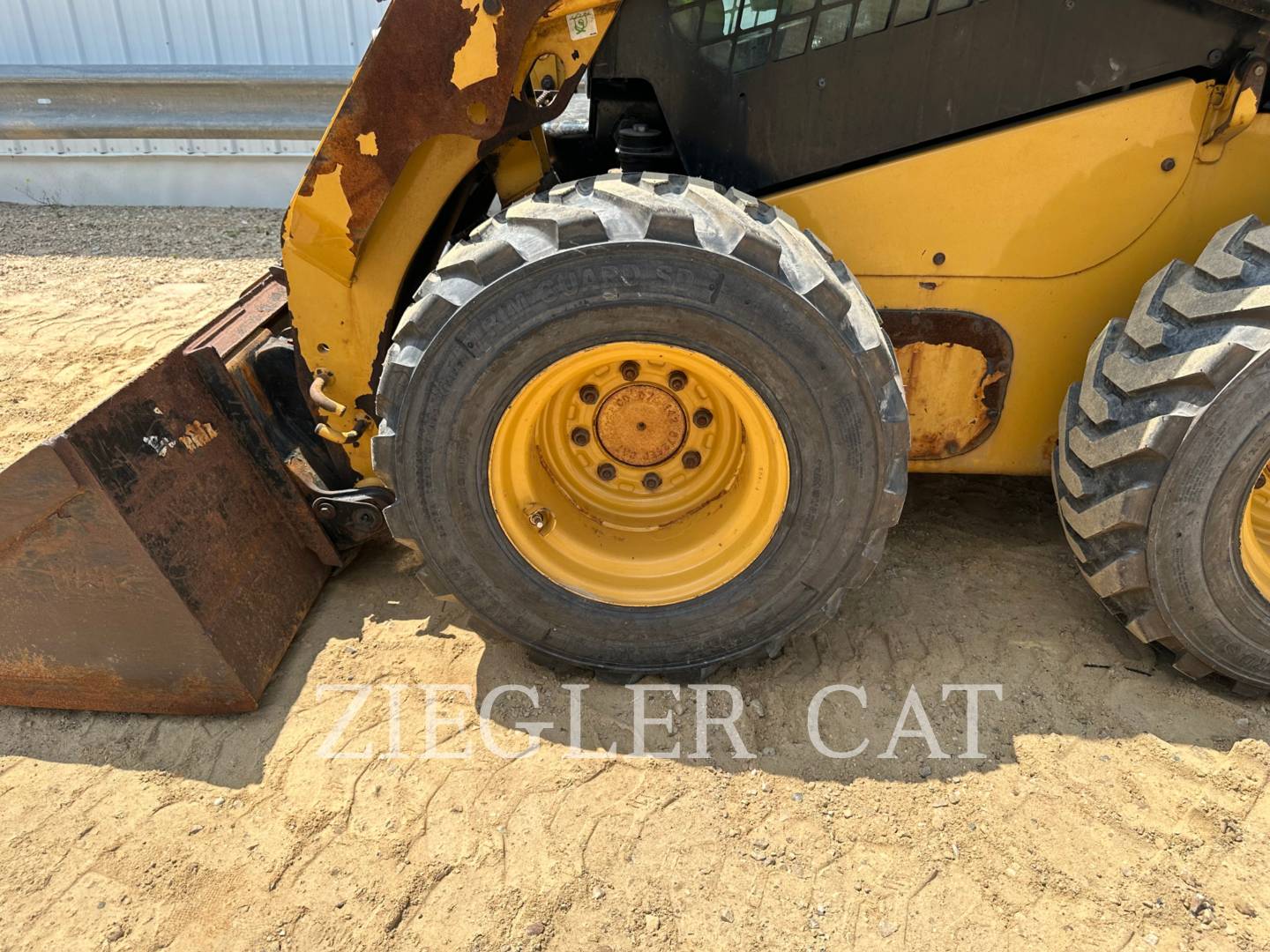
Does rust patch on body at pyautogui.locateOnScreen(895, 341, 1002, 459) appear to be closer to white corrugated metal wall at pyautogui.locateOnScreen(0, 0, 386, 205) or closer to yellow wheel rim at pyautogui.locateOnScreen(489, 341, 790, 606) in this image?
yellow wheel rim at pyautogui.locateOnScreen(489, 341, 790, 606)

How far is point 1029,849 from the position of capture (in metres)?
2.03

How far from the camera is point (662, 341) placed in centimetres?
213

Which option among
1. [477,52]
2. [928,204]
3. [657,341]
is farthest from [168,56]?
[928,204]

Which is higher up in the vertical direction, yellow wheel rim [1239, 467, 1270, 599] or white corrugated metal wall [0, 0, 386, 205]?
white corrugated metal wall [0, 0, 386, 205]

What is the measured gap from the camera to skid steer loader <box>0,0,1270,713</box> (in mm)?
2109

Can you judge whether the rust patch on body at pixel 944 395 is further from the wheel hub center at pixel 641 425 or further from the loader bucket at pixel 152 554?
the loader bucket at pixel 152 554

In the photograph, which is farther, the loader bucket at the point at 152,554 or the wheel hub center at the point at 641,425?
the wheel hub center at the point at 641,425

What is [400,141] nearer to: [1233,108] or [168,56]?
[1233,108]

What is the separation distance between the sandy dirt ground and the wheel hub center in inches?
26.9

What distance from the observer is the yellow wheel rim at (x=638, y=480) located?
7.63ft

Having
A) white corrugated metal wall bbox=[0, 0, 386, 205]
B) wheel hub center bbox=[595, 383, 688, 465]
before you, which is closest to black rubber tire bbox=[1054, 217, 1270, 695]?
wheel hub center bbox=[595, 383, 688, 465]

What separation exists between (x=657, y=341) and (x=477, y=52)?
2.73 ft

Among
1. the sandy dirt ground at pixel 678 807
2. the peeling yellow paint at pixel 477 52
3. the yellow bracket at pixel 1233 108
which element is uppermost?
the peeling yellow paint at pixel 477 52

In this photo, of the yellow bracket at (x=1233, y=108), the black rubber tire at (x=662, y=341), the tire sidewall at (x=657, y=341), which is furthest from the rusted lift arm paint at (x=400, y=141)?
the yellow bracket at (x=1233, y=108)
